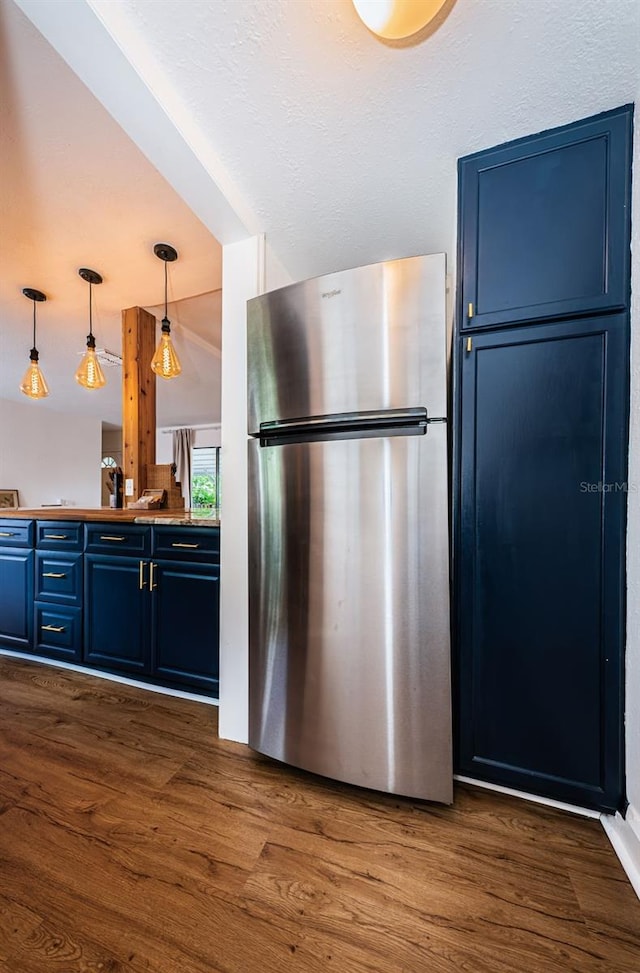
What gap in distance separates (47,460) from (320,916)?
753 cm

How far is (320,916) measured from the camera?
2.99 feet

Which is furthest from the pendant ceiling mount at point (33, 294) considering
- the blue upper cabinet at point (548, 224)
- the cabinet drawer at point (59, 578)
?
the blue upper cabinet at point (548, 224)

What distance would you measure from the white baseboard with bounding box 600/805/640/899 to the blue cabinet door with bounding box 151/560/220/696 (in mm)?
1520

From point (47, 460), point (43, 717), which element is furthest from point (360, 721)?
point (47, 460)

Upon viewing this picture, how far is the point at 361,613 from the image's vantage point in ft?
4.13

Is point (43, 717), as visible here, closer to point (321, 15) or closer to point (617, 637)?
point (617, 637)

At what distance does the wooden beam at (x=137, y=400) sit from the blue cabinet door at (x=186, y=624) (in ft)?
3.86

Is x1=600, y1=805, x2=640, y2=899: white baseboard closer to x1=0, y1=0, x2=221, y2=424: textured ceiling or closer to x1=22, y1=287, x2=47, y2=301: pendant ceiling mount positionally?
x1=0, y1=0, x2=221, y2=424: textured ceiling

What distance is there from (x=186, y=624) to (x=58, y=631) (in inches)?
37.8

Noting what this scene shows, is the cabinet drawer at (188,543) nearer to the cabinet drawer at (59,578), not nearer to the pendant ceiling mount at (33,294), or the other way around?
the cabinet drawer at (59,578)

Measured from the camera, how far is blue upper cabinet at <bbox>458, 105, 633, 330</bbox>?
1.15m

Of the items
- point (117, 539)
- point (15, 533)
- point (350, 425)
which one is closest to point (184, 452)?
point (15, 533)

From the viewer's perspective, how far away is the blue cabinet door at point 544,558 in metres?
1.16

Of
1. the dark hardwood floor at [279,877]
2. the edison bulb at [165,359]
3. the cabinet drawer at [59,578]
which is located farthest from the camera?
the edison bulb at [165,359]
